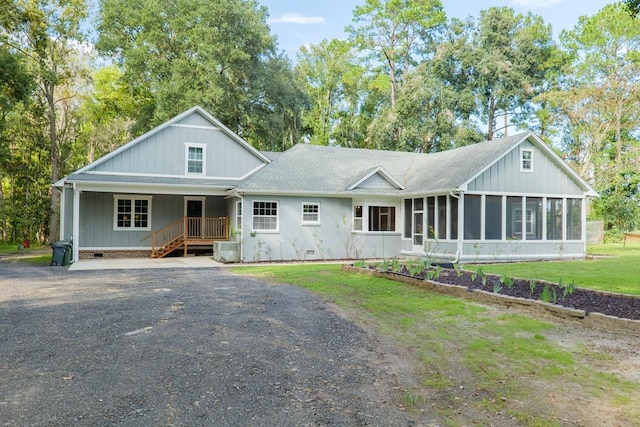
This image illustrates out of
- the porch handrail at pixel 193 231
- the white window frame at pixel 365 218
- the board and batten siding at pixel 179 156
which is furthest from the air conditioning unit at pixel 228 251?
the white window frame at pixel 365 218

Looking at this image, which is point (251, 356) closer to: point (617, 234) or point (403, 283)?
point (403, 283)

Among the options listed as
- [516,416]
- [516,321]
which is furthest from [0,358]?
[516,321]

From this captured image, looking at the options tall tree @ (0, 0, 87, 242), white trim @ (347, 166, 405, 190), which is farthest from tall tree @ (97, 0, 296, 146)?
white trim @ (347, 166, 405, 190)

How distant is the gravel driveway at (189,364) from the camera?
148 inches

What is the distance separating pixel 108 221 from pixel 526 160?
16708 millimetres

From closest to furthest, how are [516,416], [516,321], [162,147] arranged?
[516,416], [516,321], [162,147]

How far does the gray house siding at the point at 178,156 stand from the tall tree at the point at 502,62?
2199cm

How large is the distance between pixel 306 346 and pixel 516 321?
3.34m

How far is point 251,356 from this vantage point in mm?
5297

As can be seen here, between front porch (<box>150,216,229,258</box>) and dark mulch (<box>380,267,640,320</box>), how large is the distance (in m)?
11.1

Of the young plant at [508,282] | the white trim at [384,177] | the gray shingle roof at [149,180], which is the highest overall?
the white trim at [384,177]

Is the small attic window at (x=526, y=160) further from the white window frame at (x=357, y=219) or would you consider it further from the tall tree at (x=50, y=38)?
the tall tree at (x=50, y=38)

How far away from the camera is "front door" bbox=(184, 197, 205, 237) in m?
20.5

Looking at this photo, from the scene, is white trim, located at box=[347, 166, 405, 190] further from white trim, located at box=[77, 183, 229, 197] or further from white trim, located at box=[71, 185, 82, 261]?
white trim, located at box=[71, 185, 82, 261]
